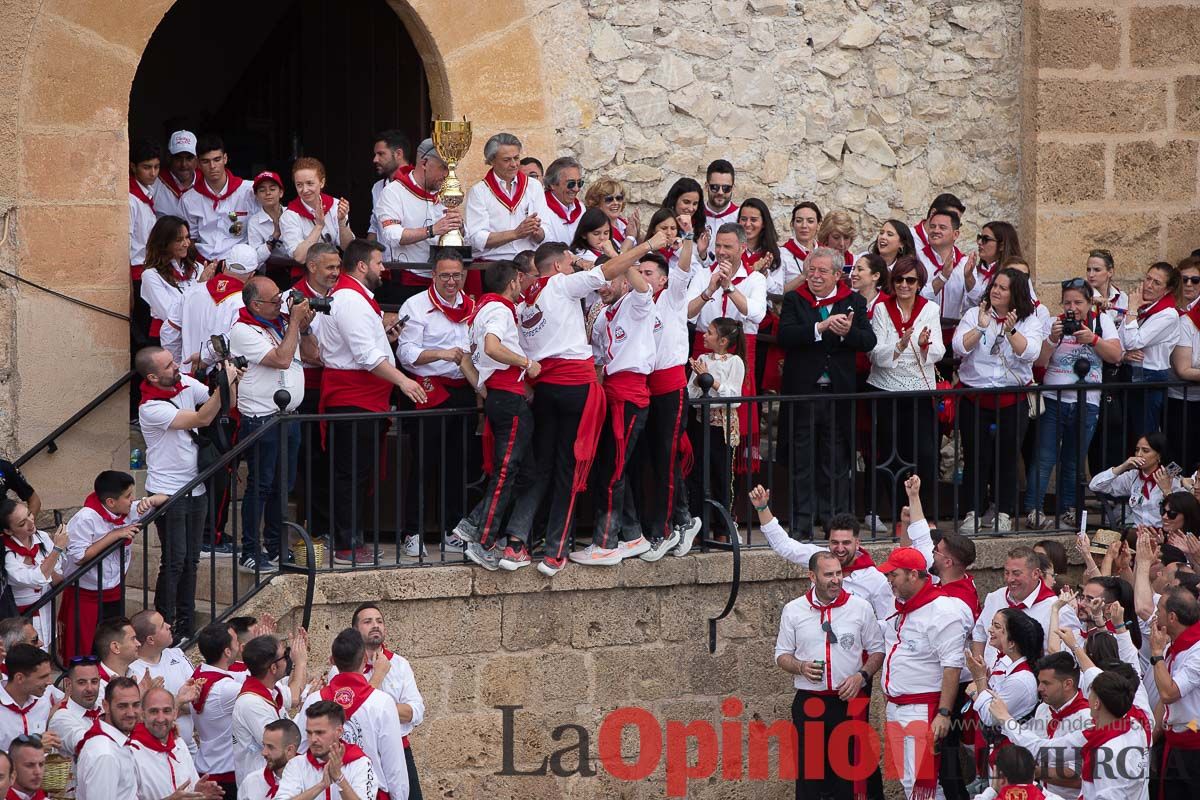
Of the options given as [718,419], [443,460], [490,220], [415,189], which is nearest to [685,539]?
[718,419]

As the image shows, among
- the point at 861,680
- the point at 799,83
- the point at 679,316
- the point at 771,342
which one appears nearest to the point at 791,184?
the point at 799,83

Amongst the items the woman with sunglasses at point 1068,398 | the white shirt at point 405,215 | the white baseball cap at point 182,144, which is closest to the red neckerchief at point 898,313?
the woman with sunglasses at point 1068,398

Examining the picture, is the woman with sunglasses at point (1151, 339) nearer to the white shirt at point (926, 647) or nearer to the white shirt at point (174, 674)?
the white shirt at point (926, 647)

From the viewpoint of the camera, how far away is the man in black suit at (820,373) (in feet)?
34.8

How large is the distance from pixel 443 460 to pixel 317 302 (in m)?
1.02

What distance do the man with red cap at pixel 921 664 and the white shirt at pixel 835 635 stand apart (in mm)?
143

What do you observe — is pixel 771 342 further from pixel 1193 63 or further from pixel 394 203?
pixel 1193 63

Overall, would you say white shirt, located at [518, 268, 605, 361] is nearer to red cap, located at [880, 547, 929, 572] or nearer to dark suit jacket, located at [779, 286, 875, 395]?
dark suit jacket, located at [779, 286, 875, 395]

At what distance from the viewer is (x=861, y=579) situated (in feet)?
32.9

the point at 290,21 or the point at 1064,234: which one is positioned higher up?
the point at 290,21

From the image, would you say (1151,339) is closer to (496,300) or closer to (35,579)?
(496,300)

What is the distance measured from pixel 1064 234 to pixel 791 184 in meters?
1.75

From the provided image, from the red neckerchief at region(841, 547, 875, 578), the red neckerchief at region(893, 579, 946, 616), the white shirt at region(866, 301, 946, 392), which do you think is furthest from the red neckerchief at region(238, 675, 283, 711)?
the white shirt at region(866, 301, 946, 392)

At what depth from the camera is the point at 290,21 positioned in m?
14.5
